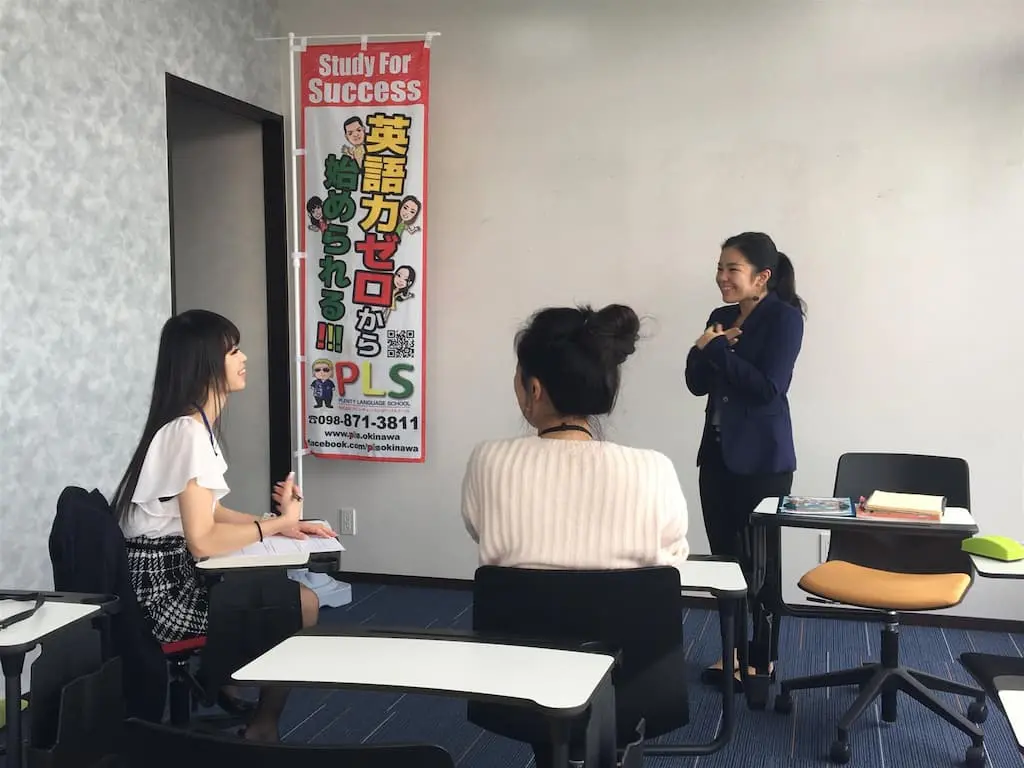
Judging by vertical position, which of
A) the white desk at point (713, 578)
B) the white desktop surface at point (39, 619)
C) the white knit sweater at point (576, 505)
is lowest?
the white desk at point (713, 578)

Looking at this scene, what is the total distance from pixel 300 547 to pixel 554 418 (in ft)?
2.95

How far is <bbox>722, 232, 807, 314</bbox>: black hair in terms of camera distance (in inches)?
131

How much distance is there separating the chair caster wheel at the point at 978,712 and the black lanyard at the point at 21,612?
8.57 ft

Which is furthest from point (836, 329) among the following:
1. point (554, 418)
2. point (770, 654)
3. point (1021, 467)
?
point (554, 418)

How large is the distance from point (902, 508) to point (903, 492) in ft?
2.05

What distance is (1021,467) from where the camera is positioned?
4031 mm

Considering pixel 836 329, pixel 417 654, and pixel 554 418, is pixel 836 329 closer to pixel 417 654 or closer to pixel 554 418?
pixel 554 418

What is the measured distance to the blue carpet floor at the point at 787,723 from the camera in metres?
2.90

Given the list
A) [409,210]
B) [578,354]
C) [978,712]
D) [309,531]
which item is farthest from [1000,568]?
[409,210]

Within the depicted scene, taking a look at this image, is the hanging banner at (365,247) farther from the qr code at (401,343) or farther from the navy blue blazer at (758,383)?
the navy blue blazer at (758,383)

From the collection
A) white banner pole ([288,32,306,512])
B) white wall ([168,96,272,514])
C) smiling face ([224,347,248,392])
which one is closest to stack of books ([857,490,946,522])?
smiling face ([224,347,248,392])

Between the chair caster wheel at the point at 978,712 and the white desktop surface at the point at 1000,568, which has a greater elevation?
the white desktop surface at the point at 1000,568

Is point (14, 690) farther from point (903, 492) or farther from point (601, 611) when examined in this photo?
point (903, 492)

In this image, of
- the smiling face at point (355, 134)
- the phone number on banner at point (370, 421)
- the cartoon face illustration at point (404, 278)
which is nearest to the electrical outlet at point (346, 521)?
the phone number on banner at point (370, 421)
